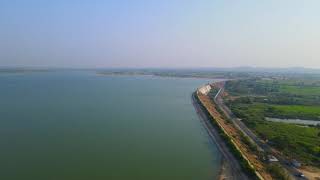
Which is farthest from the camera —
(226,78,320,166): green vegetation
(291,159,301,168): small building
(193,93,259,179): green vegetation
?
(226,78,320,166): green vegetation

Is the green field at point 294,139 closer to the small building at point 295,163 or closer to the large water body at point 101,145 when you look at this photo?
the small building at point 295,163

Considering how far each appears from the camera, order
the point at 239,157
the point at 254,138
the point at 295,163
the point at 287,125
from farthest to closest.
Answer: the point at 287,125 → the point at 254,138 → the point at 239,157 → the point at 295,163

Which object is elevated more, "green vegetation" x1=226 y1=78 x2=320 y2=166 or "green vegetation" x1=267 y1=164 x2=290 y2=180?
"green vegetation" x1=226 y1=78 x2=320 y2=166

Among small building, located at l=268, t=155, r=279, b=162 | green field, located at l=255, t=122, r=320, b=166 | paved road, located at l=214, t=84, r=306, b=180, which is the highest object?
green field, located at l=255, t=122, r=320, b=166

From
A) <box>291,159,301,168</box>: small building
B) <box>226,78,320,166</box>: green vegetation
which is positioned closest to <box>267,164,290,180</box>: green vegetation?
<box>291,159,301,168</box>: small building

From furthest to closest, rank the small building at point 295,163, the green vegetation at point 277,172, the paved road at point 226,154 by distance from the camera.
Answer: the small building at point 295,163 → the paved road at point 226,154 → the green vegetation at point 277,172

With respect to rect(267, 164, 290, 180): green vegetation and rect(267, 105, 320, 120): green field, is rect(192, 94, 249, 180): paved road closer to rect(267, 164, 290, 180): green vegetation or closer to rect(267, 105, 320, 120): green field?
rect(267, 164, 290, 180): green vegetation

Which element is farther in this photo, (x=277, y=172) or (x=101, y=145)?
(x=101, y=145)

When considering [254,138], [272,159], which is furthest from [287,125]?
[272,159]

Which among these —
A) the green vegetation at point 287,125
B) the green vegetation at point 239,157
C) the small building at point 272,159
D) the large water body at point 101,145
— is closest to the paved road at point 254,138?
the small building at point 272,159

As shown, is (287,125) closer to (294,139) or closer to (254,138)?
(294,139)

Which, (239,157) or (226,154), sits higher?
(239,157)
